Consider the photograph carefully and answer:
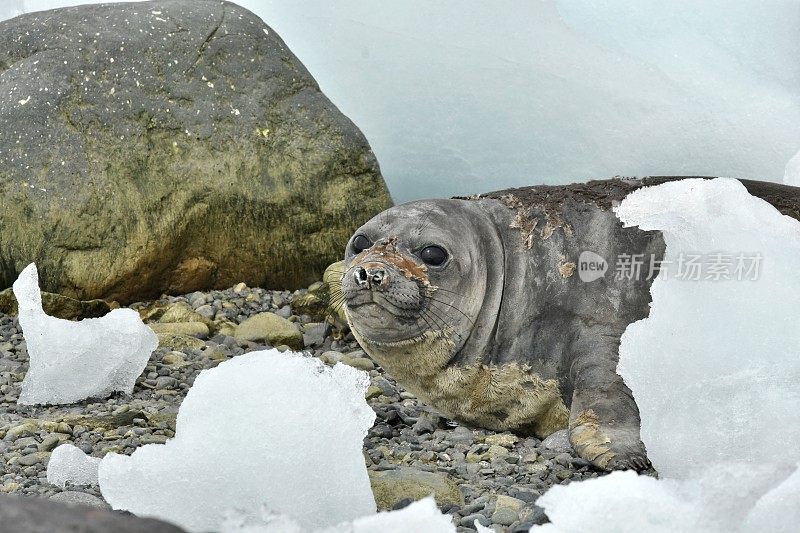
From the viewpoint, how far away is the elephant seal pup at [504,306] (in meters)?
3.66

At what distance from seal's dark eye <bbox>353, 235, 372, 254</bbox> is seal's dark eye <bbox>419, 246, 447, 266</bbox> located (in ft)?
0.67

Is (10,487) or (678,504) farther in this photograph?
(10,487)

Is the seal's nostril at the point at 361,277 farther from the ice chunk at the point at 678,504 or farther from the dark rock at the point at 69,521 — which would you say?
the dark rock at the point at 69,521

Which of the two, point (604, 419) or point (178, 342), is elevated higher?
point (604, 419)

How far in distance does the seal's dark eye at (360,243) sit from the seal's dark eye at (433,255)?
206 mm

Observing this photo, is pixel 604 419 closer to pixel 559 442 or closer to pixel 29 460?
pixel 559 442

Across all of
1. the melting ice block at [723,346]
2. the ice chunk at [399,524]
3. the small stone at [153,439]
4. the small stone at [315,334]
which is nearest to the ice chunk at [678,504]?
the ice chunk at [399,524]

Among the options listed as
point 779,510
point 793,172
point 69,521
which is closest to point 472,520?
point 779,510

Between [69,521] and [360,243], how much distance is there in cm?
265

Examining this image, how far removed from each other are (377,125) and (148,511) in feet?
14.7

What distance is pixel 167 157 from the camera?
591cm

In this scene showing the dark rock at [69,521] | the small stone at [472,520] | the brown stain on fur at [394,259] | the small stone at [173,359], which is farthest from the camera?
the small stone at [173,359]

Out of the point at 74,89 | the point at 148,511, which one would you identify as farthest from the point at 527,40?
the point at 148,511

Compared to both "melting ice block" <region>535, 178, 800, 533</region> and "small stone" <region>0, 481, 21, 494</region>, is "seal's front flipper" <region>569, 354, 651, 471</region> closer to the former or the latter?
"melting ice block" <region>535, 178, 800, 533</region>
